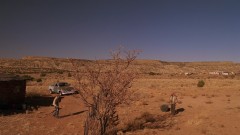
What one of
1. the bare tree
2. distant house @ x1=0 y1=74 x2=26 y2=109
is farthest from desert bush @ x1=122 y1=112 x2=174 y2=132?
distant house @ x1=0 y1=74 x2=26 y2=109

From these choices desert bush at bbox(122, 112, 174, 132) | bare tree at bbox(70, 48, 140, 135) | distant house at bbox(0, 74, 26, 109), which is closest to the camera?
bare tree at bbox(70, 48, 140, 135)

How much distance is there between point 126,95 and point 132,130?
2.79m

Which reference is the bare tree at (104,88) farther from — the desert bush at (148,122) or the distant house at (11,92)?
the distant house at (11,92)

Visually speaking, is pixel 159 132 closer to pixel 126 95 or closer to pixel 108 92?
pixel 126 95

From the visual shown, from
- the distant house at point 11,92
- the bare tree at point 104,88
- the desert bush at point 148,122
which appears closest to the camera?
the bare tree at point 104,88

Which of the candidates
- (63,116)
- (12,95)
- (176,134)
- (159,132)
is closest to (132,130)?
(159,132)

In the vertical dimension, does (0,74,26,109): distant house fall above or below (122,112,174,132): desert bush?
above

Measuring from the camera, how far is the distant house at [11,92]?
21094mm

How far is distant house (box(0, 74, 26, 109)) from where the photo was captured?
69.2ft

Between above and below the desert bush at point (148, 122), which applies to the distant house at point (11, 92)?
above

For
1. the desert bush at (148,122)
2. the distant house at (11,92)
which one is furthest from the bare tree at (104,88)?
the distant house at (11,92)

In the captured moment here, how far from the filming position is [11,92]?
21922 millimetres

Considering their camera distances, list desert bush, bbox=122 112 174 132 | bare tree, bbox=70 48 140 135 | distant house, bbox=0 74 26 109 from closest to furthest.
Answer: bare tree, bbox=70 48 140 135 → desert bush, bbox=122 112 174 132 → distant house, bbox=0 74 26 109

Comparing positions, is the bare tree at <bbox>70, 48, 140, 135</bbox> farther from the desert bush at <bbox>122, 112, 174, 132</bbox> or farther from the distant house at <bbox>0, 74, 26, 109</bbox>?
the distant house at <bbox>0, 74, 26, 109</bbox>
